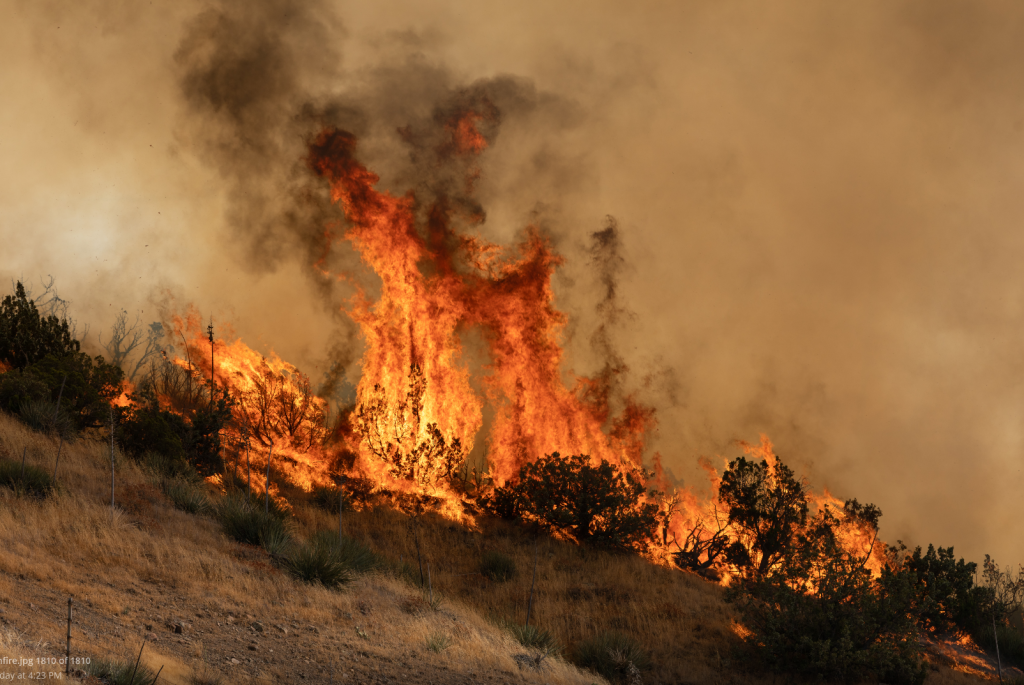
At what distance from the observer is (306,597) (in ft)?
41.3

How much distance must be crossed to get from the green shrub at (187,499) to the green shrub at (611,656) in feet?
31.4

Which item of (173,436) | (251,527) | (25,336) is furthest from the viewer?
(25,336)

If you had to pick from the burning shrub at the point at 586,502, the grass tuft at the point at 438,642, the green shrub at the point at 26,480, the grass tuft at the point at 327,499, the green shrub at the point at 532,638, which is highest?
the burning shrub at the point at 586,502

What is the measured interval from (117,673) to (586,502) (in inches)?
737

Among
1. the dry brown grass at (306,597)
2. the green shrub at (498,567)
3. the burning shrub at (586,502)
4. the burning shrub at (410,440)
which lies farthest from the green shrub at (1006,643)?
the burning shrub at (410,440)

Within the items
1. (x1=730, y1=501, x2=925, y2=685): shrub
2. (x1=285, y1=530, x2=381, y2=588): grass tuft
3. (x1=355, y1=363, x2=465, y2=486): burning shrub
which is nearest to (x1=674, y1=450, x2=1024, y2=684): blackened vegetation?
(x1=730, y1=501, x2=925, y2=685): shrub

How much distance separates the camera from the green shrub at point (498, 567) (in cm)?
2016

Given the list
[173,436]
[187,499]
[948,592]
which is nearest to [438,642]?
[187,499]

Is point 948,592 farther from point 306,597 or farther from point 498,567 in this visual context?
point 306,597

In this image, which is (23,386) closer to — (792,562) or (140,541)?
(140,541)

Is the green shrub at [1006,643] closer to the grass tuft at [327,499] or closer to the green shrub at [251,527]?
the grass tuft at [327,499]

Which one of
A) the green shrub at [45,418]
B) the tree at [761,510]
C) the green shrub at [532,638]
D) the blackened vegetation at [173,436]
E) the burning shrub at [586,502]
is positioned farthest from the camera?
the tree at [761,510]

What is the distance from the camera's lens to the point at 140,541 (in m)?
12.9

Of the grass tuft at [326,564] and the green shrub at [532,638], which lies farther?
the green shrub at [532,638]
